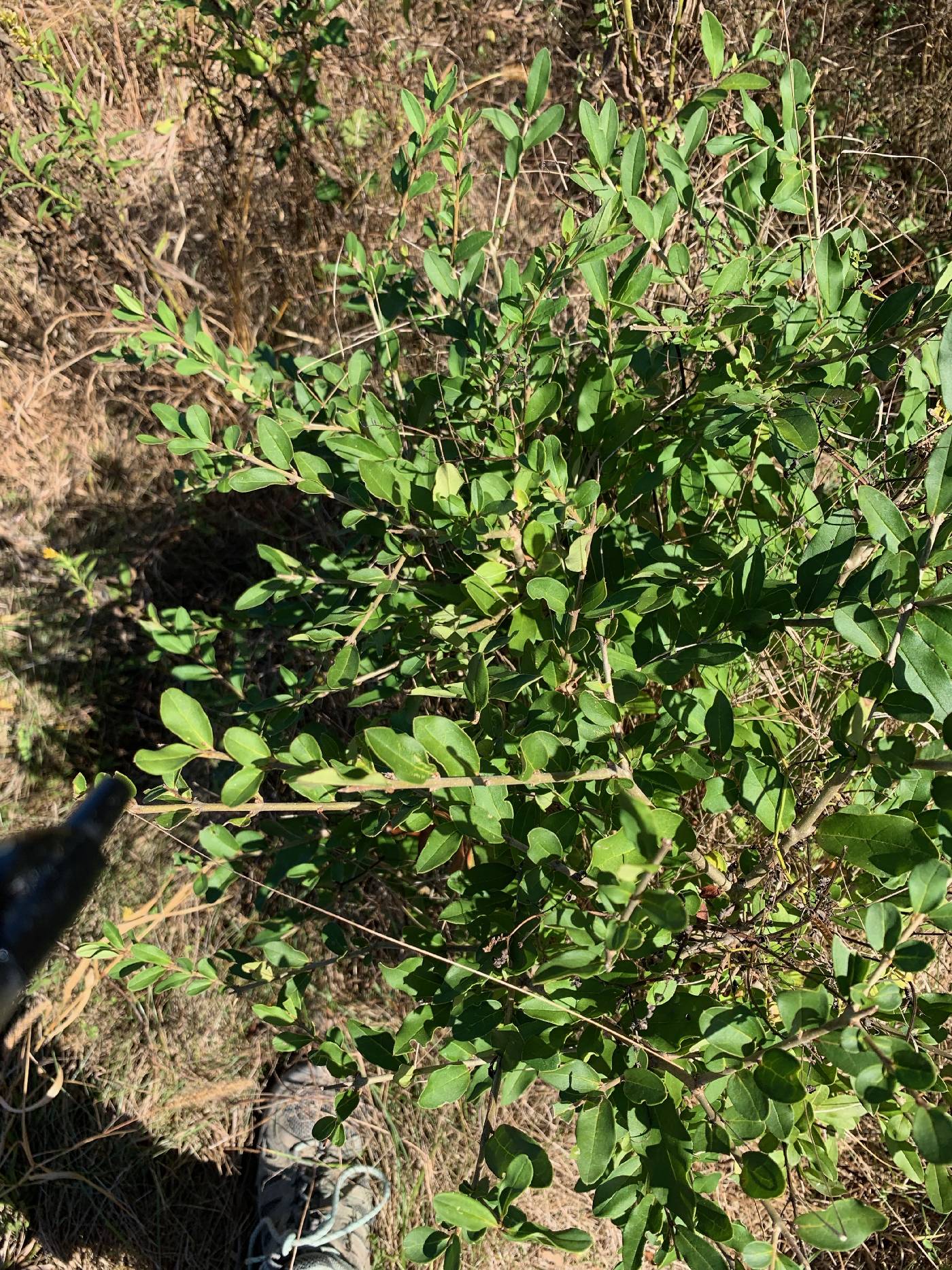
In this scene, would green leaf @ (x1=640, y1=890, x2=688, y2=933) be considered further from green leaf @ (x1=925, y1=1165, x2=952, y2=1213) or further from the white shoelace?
the white shoelace

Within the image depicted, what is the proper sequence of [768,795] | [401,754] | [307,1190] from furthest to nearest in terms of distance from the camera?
1. [307,1190]
2. [768,795]
3. [401,754]

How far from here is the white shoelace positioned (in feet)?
5.73

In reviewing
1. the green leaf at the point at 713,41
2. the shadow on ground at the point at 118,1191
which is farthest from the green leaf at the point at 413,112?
the shadow on ground at the point at 118,1191

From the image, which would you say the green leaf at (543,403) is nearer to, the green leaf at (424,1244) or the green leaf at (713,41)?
the green leaf at (713,41)

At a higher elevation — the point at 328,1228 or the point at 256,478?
the point at 256,478

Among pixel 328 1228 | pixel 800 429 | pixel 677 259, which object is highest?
pixel 677 259

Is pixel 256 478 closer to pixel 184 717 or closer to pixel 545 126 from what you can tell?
pixel 184 717

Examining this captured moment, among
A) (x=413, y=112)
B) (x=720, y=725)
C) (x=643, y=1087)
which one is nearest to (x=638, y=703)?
(x=720, y=725)

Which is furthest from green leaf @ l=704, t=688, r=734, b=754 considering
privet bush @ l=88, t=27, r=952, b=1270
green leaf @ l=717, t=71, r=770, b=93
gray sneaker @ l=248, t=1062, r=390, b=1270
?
gray sneaker @ l=248, t=1062, r=390, b=1270

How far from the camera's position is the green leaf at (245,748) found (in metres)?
0.93

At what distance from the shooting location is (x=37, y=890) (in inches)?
25.0

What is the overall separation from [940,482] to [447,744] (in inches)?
20.8

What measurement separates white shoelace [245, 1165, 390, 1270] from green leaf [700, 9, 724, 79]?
1828mm

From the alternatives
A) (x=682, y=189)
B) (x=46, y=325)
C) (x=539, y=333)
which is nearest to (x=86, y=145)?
(x=46, y=325)
